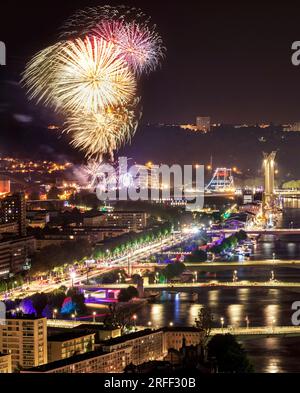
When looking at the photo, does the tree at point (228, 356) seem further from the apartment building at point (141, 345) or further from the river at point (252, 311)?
the apartment building at point (141, 345)

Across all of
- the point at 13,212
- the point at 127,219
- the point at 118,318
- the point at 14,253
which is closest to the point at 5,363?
the point at 118,318

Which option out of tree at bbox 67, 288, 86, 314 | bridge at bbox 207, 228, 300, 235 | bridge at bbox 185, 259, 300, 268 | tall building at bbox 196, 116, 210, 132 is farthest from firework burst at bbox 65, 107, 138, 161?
tall building at bbox 196, 116, 210, 132

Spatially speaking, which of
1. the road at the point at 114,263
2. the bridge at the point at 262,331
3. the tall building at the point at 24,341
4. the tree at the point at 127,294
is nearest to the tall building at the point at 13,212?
the road at the point at 114,263

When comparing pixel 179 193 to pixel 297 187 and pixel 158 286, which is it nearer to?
pixel 297 187

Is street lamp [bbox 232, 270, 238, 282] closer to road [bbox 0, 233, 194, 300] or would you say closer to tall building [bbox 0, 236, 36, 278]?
road [bbox 0, 233, 194, 300]

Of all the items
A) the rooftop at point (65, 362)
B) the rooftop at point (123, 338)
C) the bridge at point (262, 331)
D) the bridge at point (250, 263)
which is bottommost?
the bridge at point (262, 331)

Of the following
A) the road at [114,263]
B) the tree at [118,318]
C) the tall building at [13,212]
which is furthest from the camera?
the tall building at [13,212]
